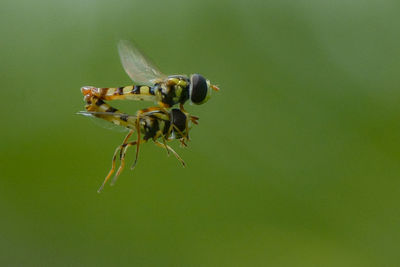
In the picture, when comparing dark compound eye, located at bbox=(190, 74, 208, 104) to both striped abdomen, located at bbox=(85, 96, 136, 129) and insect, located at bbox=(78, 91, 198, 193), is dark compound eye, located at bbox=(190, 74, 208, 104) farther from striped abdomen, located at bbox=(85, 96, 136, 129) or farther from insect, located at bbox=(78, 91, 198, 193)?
striped abdomen, located at bbox=(85, 96, 136, 129)

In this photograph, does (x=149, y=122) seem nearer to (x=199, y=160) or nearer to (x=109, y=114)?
(x=109, y=114)

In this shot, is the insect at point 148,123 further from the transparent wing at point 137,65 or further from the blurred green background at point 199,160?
the blurred green background at point 199,160

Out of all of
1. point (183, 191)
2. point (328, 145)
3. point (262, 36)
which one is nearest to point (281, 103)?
point (328, 145)

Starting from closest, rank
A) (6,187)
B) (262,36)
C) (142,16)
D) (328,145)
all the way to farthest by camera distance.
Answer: (6,187) → (328,145) → (142,16) → (262,36)

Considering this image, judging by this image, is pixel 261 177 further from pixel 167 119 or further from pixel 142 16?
pixel 167 119

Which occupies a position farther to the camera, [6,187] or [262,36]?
[262,36]

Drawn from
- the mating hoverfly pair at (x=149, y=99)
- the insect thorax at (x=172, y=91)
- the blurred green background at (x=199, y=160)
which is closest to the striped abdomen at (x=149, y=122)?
the mating hoverfly pair at (x=149, y=99)

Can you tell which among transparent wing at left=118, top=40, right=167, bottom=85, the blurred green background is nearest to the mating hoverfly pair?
transparent wing at left=118, top=40, right=167, bottom=85

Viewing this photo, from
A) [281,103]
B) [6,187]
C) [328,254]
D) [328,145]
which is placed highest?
[281,103]
